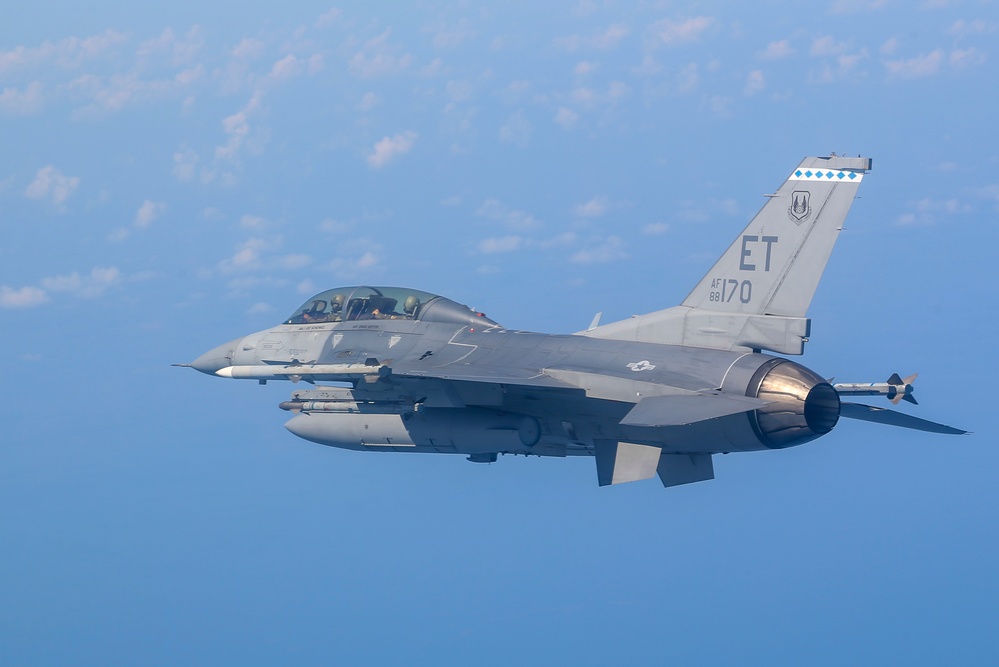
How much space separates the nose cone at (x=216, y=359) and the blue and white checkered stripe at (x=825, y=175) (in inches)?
424

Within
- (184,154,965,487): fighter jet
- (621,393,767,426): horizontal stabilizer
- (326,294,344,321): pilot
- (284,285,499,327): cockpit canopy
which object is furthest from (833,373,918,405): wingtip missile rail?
(326,294,344,321): pilot

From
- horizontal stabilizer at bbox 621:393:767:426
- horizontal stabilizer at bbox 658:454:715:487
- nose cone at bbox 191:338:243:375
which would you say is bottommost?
horizontal stabilizer at bbox 658:454:715:487

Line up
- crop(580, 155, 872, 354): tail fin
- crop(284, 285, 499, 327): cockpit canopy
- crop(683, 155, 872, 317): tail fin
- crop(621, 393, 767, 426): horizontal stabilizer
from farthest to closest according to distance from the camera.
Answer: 1. crop(284, 285, 499, 327): cockpit canopy
2. crop(683, 155, 872, 317): tail fin
3. crop(580, 155, 872, 354): tail fin
4. crop(621, 393, 767, 426): horizontal stabilizer

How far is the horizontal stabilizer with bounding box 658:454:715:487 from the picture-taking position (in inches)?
825

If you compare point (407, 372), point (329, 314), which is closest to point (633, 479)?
point (407, 372)

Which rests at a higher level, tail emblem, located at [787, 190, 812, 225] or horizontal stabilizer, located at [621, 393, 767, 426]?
tail emblem, located at [787, 190, 812, 225]

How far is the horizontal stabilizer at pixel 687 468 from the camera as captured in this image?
21.0 m

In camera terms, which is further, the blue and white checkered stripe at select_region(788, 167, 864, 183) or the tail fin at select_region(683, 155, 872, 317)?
the blue and white checkered stripe at select_region(788, 167, 864, 183)

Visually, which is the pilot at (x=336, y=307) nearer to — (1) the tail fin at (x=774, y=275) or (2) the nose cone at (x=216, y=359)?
(2) the nose cone at (x=216, y=359)

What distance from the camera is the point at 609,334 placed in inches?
864

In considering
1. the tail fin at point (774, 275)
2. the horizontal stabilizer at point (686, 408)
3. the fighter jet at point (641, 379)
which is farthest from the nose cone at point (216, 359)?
the horizontal stabilizer at point (686, 408)

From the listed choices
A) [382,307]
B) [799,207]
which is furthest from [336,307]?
[799,207]

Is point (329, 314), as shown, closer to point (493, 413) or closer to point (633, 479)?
point (493, 413)

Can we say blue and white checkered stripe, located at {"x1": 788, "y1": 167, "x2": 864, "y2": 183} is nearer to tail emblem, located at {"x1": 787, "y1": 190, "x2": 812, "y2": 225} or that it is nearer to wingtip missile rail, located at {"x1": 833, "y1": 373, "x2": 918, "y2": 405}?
tail emblem, located at {"x1": 787, "y1": 190, "x2": 812, "y2": 225}
